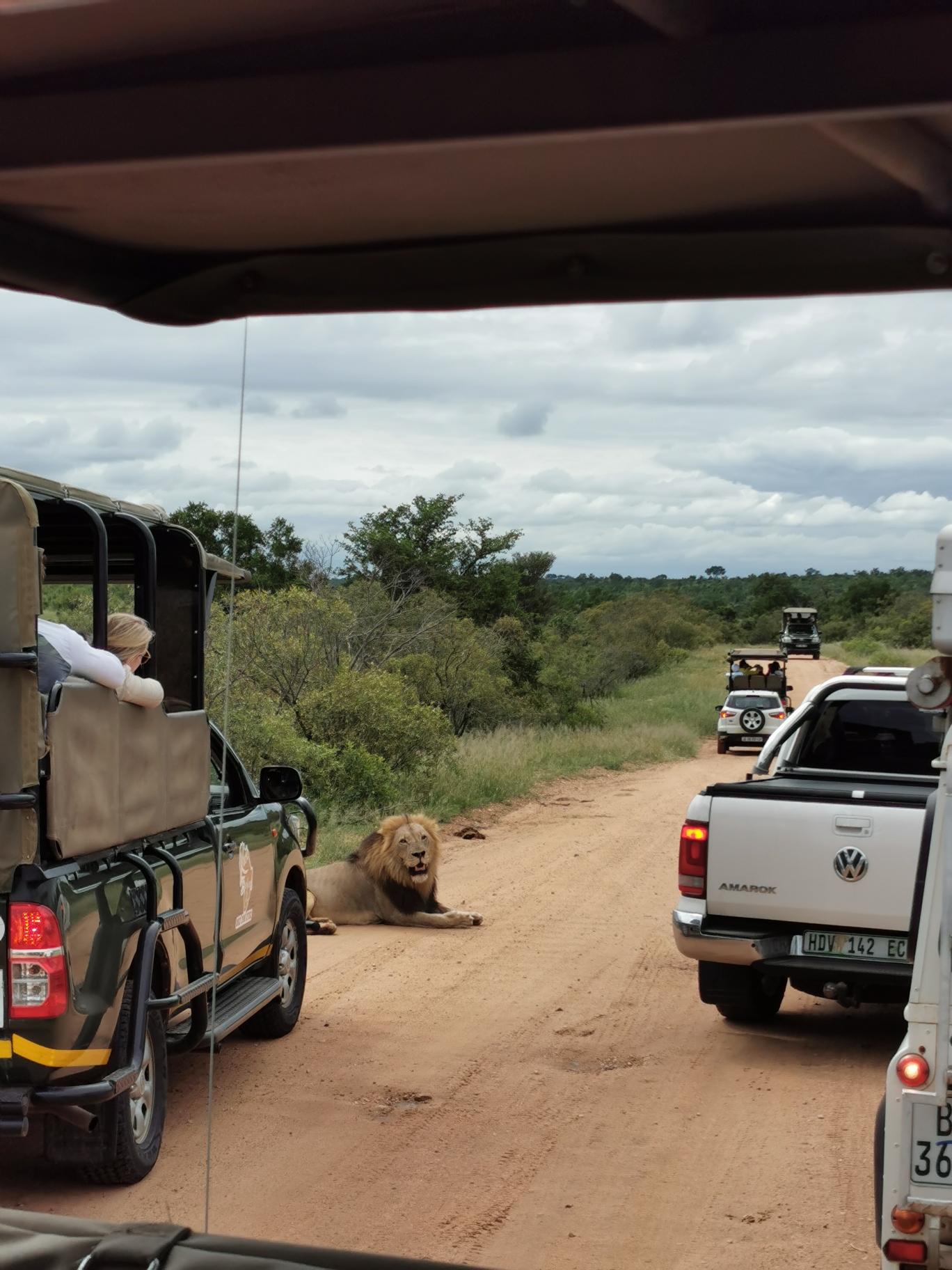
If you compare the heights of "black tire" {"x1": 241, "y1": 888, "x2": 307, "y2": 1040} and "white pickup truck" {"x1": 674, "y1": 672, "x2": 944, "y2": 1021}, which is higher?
"white pickup truck" {"x1": 674, "y1": 672, "x2": 944, "y2": 1021}

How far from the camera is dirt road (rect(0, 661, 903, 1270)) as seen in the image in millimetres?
4543

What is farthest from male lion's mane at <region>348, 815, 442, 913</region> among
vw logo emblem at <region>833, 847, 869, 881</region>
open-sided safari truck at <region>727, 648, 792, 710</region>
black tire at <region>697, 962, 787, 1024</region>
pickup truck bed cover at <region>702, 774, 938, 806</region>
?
open-sided safari truck at <region>727, 648, 792, 710</region>

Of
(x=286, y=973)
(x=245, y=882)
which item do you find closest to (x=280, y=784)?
(x=245, y=882)

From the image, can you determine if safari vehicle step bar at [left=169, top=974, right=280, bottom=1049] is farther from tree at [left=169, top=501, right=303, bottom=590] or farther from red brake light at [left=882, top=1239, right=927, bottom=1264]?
tree at [left=169, top=501, right=303, bottom=590]

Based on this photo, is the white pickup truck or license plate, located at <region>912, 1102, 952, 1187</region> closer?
license plate, located at <region>912, 1102, 952, 1187</region>

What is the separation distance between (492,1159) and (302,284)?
378cm

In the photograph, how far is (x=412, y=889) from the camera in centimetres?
981

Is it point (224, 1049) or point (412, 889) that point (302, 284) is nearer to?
point (224, 1049)

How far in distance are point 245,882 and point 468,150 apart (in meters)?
4.74

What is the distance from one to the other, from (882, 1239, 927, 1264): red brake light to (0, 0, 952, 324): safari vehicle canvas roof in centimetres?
229

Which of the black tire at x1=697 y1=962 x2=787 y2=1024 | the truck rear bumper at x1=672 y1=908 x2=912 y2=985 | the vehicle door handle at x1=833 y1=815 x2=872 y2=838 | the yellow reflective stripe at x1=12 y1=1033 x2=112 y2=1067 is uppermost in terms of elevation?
the vehicle door handle at x1=833 y1=815 x2=872 y2=838

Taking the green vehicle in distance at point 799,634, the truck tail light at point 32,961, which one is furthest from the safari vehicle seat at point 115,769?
the green vehicle in distance at point 799,634

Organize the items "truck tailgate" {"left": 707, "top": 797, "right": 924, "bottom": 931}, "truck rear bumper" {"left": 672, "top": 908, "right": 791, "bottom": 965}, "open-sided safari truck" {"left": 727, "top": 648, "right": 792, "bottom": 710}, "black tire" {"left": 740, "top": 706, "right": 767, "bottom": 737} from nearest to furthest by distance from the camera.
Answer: "truck tailgate" {"left": 707, "top": 797, "right": 924, "bottom": 931}
"truck rear bumper" {"left": 672, "top": 908, "right": 791, "bottom": 965}
"black tire" {"left": 740, "top": 706, "right": 767, "bottom": 737}
"open-sided safari truck" {"left": 727, "top": 648, "right": 792, "bottom": 710}

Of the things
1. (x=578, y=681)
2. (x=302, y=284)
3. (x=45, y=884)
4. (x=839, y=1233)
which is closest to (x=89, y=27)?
(x=302, y=284)
